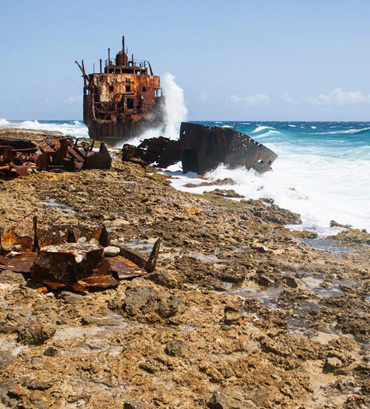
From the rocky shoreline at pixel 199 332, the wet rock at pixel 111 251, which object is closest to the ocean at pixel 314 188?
the rocky shoreline at pixel 199 332

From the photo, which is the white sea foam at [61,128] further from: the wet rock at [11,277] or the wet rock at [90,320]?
the wet rock at [90,320]

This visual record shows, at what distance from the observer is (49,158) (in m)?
10.4

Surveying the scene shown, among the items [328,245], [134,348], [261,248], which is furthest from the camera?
[328,245]

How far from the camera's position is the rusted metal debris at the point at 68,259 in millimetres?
4094

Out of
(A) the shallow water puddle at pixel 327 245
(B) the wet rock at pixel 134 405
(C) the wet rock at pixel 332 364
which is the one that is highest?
(B) the wet rock at pixel 134 405

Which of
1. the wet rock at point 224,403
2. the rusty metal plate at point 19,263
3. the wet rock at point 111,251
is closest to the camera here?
the wet rock at point 224,403

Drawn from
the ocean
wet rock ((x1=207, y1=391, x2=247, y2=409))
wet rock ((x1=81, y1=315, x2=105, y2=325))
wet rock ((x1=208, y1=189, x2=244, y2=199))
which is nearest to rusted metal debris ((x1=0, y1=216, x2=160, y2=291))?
wet rock ((x1=81, y1=315, x2=105, y2=325))

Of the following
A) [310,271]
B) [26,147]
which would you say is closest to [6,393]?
[310,271]

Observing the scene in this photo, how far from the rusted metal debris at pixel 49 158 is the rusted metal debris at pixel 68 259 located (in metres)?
4.79

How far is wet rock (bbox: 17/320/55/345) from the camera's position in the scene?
125 inches

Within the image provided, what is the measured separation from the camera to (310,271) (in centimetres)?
557

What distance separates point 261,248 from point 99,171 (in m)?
5.69

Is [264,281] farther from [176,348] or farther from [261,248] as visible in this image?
[176,348]

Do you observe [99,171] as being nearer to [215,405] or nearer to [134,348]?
[134,348]
